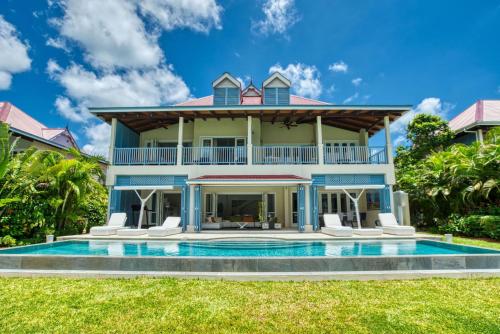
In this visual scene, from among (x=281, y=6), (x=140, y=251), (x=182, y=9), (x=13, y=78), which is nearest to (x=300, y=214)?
(x=140, y=251)

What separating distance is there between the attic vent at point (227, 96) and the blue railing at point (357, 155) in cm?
692

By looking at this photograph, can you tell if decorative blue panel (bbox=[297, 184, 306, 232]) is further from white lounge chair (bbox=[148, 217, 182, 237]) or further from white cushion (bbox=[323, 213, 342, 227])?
white lounge chair (bbox=[148, 217, 182, 237])

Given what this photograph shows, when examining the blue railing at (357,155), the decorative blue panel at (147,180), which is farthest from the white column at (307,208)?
the decorative blue panel at (147,180)

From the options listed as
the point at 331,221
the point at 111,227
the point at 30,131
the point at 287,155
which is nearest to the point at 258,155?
the point at 287,155

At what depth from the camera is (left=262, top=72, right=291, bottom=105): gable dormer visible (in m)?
18.9

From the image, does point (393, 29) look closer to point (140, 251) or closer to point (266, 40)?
point (266, 40)

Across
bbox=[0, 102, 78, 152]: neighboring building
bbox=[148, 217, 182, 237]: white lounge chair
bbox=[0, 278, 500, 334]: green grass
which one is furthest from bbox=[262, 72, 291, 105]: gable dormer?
bbox=[0, 278, 500, 334]: green grass

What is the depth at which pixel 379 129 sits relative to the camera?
63.3 ft

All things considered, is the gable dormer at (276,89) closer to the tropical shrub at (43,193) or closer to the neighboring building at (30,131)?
the tropical shrub at (43,193)

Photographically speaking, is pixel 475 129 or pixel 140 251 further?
pixel 475 129

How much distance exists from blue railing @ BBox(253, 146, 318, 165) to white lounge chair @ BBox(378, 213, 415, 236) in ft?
16.1

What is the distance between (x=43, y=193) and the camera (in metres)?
12.3

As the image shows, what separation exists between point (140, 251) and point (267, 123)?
41.0 feet

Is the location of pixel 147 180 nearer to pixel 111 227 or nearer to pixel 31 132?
pixel 111 227
